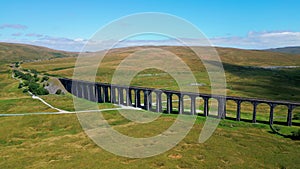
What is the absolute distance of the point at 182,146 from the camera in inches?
2045

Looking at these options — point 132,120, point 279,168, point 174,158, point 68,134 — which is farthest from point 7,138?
point 279,168

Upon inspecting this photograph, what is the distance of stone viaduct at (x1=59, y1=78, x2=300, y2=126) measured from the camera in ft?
224

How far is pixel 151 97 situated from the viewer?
8494 cm

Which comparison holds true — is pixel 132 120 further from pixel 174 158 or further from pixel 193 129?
pixel 174 158

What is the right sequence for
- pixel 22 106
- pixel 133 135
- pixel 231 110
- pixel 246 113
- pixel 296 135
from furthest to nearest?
1. pixel 231 110
2. pixel 22 106
3. pixel 246 113
4. pixel 133 135
5. pixel 296 135

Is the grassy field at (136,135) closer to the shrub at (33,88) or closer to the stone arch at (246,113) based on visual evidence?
the stone arch at (246,113)

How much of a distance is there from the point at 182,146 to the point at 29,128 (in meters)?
36.7

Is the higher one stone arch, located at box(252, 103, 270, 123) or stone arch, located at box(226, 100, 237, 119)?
stone arch, located at box(226, 100, 237, 119)

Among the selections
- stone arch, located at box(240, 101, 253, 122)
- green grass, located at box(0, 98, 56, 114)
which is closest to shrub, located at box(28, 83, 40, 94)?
green grass, located at box(0, 98, 56, 114)

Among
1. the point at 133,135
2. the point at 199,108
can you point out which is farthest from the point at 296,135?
the point at 133,135

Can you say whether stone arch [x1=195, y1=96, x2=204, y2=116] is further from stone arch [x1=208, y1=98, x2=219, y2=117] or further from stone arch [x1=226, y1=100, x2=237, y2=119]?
stone arch [x1=226, y1=100, x2=237, y2=119]

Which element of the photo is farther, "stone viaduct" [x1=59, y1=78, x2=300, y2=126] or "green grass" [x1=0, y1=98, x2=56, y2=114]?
"green grass" [x1=0, y1=98, x2=56, y2=114]

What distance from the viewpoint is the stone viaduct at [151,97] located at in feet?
224

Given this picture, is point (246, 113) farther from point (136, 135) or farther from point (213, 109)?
point (136, 135)
